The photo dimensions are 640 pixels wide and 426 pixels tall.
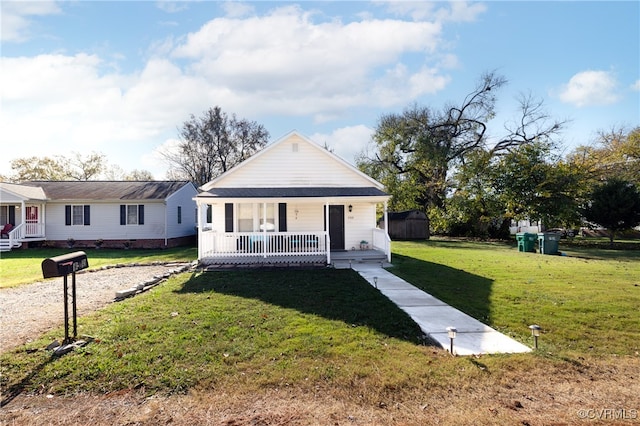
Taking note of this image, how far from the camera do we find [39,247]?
21000 millimetres

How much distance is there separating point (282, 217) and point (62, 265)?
34.3 ft

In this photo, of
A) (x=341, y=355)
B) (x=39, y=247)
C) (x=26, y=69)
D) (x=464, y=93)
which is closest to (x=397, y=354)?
(x=341, y=355)

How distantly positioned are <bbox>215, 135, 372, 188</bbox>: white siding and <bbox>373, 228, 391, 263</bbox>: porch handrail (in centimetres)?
248

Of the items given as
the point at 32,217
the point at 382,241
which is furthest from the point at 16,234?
the point at 382,241

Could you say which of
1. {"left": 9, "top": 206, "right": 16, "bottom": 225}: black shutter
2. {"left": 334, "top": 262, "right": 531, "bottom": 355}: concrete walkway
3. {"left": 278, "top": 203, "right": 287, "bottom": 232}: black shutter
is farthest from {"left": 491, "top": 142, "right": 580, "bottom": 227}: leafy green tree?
{"left": 9, "top": 206, "right": 16, "bottom": 225}: black shutter

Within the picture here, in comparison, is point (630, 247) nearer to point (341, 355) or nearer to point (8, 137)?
point (341, 355)

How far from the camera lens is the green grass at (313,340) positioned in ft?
12.8

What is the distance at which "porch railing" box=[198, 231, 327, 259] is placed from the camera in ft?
41.1

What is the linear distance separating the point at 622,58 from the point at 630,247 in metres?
12.2

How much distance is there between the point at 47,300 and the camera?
8102mm

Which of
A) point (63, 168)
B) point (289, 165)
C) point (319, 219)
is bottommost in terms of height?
point (319, 219)

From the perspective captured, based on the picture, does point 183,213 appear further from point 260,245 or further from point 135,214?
point 260,245

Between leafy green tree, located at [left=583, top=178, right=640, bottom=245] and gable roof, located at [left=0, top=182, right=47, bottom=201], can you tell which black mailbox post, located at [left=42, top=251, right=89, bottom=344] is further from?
leafy green tree, located at [left=583, top=178, right=640, bottom=245]

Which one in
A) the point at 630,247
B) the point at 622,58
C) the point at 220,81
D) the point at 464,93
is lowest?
the point at 630,247
